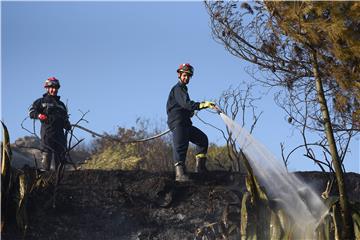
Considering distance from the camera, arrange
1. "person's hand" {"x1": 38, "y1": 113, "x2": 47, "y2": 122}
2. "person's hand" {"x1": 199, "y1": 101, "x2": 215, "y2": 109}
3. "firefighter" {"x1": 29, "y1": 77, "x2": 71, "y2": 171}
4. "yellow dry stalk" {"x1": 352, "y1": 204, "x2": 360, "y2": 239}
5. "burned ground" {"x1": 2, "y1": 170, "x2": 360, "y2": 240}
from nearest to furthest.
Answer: "yellow dry stalk" {"x1": 352, "y1": 204, "x2": 360, "y2": 239}, "burned ground" {"x1": 2, "y1": 170, "x2": 360, "y2": 240}, "person's hand" {"x1": 199, "y1": 101, "x2": 215, "y2": 109}, "person's hand" {"x1": 38, "y1": 113, "x2": 47, "y2": 122}, "firefighter" {"x1": 29, "y1": 77, "x2": 71, "y2": 171}

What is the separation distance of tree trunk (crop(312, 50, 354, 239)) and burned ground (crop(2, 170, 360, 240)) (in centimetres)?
110

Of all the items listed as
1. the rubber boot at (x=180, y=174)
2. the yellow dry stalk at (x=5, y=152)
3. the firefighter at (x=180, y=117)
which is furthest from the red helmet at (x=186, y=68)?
the yellow dry stalk at (x=5, y=152)

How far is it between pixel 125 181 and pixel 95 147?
12.5 metres

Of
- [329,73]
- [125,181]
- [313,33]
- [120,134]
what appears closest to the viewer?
[313,33]

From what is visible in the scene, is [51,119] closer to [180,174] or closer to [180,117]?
[180,117]

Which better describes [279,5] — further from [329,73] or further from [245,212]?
[245,212]

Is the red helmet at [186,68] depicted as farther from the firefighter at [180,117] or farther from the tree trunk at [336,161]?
the tree trunk at [336,161]

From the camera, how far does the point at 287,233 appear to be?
24.7ft

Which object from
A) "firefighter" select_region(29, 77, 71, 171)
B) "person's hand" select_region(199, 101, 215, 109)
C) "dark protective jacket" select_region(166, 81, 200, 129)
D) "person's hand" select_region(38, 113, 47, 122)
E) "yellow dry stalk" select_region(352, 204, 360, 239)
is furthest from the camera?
"firefighter" select_region(29, 77, 71, 171)

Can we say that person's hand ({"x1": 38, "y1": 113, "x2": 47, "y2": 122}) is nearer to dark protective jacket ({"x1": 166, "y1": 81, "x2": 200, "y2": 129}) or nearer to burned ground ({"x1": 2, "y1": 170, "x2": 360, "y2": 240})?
burned ground ({"x1": 2, "y1": 170, "x2": 360, "y2": 240})

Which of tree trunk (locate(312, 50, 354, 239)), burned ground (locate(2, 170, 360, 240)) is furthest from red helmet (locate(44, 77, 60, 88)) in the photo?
tree trunk (locate(312, 50, 354, 239))

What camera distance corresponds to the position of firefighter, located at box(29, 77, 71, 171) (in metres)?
10.2

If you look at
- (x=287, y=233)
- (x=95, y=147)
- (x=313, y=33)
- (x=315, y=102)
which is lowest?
(x=287, y=233)

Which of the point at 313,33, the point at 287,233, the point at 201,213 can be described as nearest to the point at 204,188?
the point at 201,213
